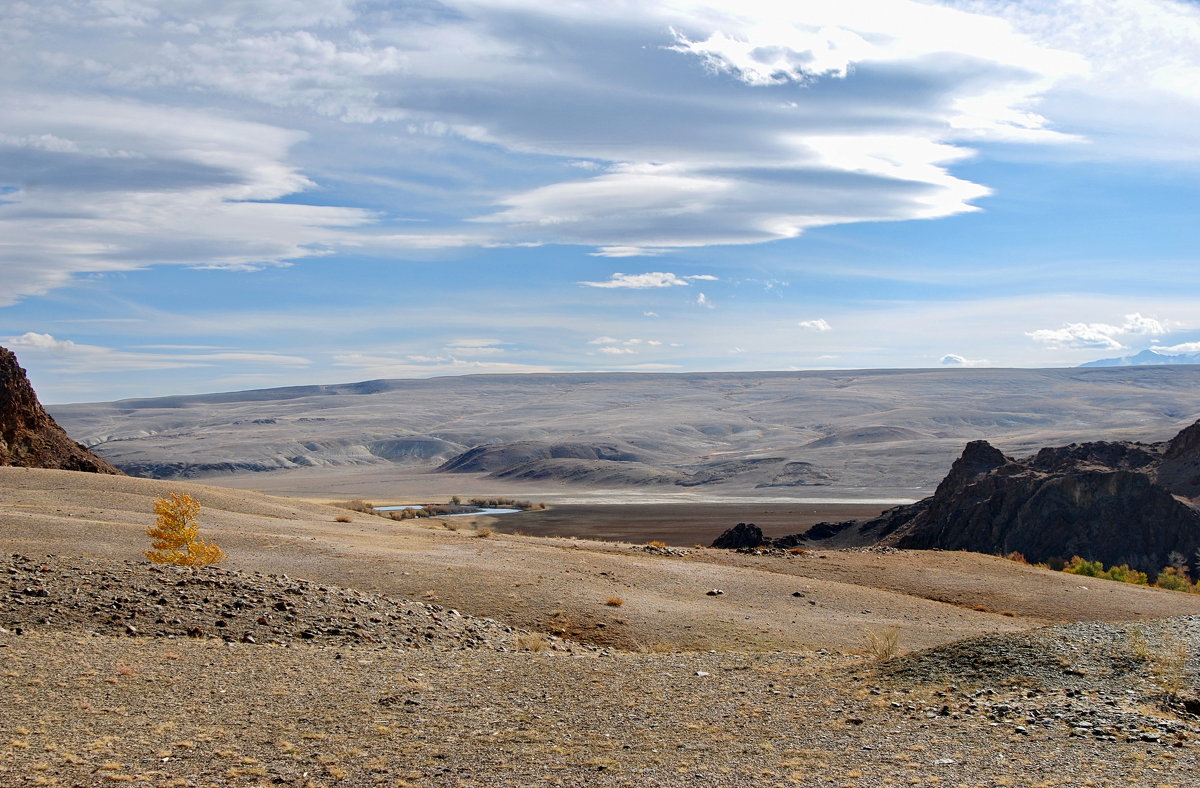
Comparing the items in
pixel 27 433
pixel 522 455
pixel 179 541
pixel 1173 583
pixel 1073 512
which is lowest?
pixel 522 455

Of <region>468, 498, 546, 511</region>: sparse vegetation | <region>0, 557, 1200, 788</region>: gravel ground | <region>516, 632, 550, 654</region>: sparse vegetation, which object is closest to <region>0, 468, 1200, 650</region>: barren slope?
<region>516, 632, 550, 654</region>: sparse vegetation

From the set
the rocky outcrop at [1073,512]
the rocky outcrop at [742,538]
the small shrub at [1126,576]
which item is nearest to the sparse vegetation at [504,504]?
the rocky outcrop at [1073,512]

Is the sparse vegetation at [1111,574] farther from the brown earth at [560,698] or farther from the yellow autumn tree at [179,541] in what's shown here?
the yellow autumn tree at [179,541]

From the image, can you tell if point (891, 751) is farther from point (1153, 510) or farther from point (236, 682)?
point (1153, 510)

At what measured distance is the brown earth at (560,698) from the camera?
318 inches

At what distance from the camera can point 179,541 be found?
1978 cm

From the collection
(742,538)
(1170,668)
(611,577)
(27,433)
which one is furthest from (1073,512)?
(27,433)

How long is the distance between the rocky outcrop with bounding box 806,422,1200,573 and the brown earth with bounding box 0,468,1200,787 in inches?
1132

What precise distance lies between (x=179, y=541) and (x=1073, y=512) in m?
39.6

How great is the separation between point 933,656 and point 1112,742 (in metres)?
3.17

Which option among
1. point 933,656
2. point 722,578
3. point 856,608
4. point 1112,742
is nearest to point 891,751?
point 1112,742

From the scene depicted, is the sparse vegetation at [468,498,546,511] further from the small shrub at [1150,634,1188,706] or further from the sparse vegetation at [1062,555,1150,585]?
the small shrub at [1150,634,1188,706]

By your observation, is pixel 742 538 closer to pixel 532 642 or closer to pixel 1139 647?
pixel 532 642

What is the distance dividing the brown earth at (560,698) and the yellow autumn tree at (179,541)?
75 centimetres
